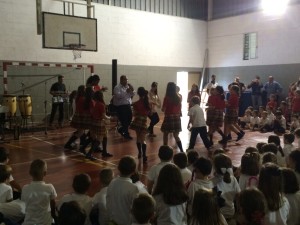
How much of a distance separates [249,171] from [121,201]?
144 centimetres

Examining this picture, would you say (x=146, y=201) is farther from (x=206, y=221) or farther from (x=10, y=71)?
(x=10, y=71)

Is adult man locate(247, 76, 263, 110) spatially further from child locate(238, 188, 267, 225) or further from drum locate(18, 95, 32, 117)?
child locate(238, 188, 267, 225)

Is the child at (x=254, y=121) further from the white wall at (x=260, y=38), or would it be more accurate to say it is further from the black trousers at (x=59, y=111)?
the black trousers at (x=59, y=111)

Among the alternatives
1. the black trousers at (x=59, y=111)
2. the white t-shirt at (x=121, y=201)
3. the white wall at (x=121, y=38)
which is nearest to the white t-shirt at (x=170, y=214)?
the white t-shirt at (x=121, y=201)

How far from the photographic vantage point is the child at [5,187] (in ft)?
11.5

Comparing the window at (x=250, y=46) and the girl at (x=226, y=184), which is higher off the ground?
the window at (x=250, y=46)

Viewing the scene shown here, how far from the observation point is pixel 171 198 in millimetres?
3033

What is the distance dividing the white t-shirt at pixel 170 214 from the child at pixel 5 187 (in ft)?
5.08

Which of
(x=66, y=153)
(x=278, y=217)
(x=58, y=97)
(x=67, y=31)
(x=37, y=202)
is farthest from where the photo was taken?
(x=58, y=97)

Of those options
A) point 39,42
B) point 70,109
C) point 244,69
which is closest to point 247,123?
point 244,69

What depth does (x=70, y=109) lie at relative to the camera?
12.7 meters

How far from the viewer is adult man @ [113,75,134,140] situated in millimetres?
9406

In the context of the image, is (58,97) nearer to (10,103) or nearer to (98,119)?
(10,103)

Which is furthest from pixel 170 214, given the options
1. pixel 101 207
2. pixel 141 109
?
pixel 141 109
